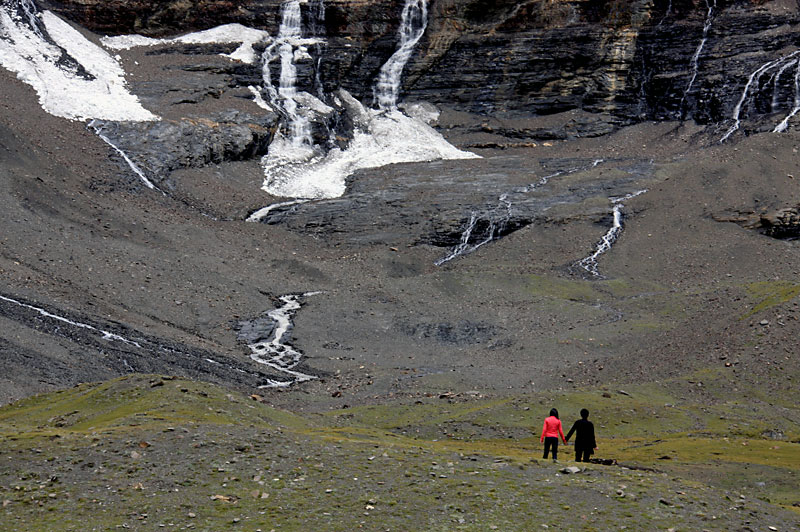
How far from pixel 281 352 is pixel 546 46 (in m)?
60.9

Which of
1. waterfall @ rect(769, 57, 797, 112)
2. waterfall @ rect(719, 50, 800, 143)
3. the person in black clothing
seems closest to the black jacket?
the person in black clothing

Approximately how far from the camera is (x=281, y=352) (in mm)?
48156

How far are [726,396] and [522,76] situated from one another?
66029 millimetres

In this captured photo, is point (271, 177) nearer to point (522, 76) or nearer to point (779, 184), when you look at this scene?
point (522, 76)

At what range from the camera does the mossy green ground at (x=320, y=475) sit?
18.7 m

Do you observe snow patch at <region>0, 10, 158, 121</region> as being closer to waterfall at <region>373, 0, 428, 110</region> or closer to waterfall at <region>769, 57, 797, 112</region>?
waterfall at <region>373, 0, 428, 110</region>

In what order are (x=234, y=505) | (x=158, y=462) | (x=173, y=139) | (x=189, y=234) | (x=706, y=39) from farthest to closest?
(x=706, y=39), (x=173, y=139), (x=189, y=234), (x=158, y=462), (x=234, y=505)

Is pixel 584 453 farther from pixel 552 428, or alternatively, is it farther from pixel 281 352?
pixel 281 352

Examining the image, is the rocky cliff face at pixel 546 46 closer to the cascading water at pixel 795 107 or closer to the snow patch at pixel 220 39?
the snow patch at pixel 220 39

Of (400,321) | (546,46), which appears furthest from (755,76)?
(400,321)

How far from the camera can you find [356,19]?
338ft

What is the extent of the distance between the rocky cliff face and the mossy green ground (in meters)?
67.7

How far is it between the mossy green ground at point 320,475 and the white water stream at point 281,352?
1270 centimetres

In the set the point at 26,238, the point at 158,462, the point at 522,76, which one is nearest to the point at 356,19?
the point at 522,76
